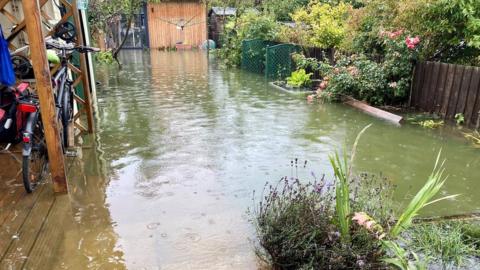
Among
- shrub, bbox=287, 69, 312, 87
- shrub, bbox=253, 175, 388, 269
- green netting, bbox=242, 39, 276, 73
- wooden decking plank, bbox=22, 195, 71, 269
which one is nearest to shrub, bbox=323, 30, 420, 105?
shrub, bbox=287, 69, 312, 87

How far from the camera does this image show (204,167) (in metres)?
4.35

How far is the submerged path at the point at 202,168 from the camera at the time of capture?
2.81m

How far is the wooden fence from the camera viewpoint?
5770 millimetres

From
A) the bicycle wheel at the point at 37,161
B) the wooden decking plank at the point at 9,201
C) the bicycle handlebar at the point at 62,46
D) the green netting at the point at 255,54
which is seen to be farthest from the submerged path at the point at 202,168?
the green netting at the point at 255,54

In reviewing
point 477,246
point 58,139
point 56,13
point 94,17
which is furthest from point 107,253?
point 94,17

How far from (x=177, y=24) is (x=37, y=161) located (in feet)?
66.9

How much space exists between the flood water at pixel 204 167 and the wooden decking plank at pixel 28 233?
237mm

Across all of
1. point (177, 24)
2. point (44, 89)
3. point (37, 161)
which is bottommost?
point (37, 161)

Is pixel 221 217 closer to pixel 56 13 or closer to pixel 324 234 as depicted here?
pixel 324 234

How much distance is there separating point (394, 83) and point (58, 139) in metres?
5.67

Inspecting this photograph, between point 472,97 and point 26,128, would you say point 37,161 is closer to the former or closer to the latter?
point 26,128

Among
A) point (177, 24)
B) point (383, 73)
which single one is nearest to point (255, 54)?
point (383, 73)

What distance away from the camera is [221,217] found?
10.6 ft

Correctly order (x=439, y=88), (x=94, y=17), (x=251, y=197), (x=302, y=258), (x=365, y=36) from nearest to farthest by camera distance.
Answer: (x=302, y=258)
(x=251, y=197)
(x=439, y=88)
(x=365, y=36)
(x=94, y=17)
